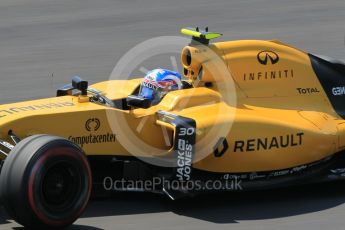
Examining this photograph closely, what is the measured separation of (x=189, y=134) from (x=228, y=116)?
509mm

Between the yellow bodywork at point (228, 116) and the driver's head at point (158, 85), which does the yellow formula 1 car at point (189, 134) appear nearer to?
the yellow bodywork at point (228, 116)

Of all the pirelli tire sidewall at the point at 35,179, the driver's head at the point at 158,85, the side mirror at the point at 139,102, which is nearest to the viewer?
the pirelli tire sidewall at the point at 35,179

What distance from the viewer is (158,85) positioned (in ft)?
29.5

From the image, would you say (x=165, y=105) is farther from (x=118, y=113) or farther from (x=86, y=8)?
(x=86, y=8)

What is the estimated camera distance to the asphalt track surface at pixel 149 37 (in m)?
8.13

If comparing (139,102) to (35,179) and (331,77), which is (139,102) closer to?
(35,179)

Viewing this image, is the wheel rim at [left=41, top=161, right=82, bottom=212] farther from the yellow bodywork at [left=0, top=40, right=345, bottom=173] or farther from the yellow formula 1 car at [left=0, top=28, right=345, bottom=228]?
the yellow bodywork at [left=0, top=40, right=345, bottom=173]

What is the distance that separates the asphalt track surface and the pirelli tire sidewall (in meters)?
0.30

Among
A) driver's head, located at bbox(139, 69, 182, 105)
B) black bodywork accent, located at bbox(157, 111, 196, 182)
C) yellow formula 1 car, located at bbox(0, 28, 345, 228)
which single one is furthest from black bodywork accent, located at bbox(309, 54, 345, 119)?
black bodywork accent, located at bbox(157, 111, 196, 182)

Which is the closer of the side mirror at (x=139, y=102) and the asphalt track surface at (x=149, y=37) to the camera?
the asphalt track surface at (x=149, y=37)

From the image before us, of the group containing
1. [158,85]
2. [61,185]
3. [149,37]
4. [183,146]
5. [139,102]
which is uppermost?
[149,37]

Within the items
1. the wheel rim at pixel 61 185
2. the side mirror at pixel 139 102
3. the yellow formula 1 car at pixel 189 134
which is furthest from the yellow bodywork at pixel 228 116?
the wheel rim at pixel 61 185

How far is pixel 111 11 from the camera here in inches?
715

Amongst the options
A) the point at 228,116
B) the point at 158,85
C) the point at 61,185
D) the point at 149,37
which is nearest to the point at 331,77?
the point at 228,116
